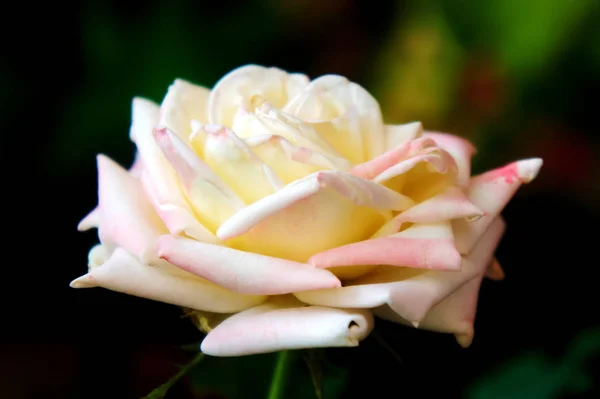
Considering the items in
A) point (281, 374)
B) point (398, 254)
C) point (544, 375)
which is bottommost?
point (544, 375)

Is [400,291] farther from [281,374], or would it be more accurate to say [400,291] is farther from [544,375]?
[544,375]

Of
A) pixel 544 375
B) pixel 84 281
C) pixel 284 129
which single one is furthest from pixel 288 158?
pixel 544 375

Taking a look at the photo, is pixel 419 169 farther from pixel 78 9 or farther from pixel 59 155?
pixel 78 9

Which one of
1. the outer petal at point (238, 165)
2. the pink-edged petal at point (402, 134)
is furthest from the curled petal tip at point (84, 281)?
the pink-edged petal at point (402, 134)

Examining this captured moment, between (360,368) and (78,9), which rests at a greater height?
(78,9)

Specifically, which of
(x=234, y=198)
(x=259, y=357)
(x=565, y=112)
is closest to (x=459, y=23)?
(x=565, y=112)

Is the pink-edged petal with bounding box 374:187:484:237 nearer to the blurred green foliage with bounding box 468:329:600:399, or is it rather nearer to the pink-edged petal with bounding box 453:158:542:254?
the pink-edged petal with bounding box 453:158:542:254

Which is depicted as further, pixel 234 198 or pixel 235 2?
pixel 235 2
